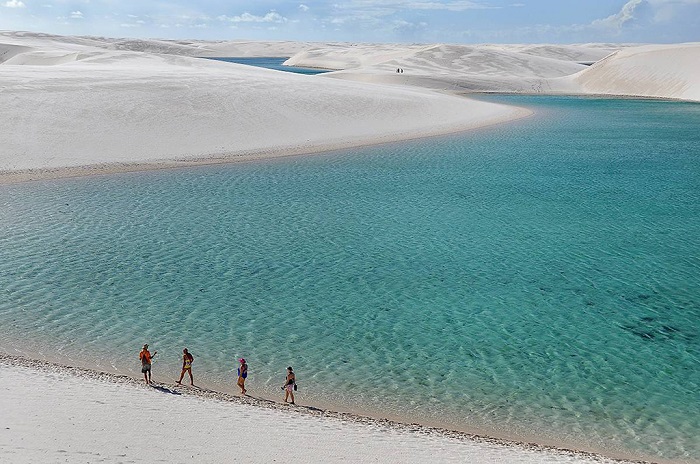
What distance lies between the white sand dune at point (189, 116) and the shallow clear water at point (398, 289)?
5283 mm

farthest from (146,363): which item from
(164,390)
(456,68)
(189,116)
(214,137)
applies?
(456,68)

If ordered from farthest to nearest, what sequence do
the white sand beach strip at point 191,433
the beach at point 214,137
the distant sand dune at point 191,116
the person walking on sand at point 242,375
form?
the distant sand dune at point 191,116 → the person walking on sand at point 242,375 → the beach at point 214,137 → the white sand beach strip at point 191,433

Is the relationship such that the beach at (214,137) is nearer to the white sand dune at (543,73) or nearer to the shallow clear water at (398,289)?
the white sand dune at (543,73)

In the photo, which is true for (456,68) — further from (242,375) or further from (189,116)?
(242,375)

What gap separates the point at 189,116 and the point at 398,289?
29.8 metres

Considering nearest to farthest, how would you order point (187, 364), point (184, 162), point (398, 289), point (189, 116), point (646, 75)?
point (187, 364) < point (398, 289) < point (184, 162) < point (189, 116) < point (646, 75)

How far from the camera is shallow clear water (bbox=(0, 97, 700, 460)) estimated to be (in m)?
13.4

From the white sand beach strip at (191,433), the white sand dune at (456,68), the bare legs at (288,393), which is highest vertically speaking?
the white sand dune at (456,68)

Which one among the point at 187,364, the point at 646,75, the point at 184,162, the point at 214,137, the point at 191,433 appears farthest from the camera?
the point at 646,75

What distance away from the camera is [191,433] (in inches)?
430

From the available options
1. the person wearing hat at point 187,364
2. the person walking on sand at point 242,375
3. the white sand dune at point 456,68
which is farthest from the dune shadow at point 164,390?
the white sand dune at point 456,68

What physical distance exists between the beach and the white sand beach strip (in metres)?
0.03

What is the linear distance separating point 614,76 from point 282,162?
6847 centimetres

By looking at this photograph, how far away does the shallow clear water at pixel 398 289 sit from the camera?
44.1ft
